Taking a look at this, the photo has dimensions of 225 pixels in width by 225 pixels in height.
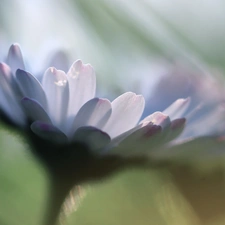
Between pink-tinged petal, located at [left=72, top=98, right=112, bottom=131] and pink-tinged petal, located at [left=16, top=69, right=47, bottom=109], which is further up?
pink-tinged petal, located at [left=16, top=69, right=47, bottom=109]

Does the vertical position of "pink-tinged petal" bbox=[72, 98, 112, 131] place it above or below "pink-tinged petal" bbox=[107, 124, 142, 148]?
above

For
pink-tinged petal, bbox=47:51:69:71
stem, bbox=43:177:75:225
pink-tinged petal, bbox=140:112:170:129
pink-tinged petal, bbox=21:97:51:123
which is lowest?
stem, bbox=43:177:75:225

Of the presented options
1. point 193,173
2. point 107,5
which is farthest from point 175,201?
point 107,5

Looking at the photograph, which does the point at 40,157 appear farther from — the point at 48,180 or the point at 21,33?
the point at 21,33

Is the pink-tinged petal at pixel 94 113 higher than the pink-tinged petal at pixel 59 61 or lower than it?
lower

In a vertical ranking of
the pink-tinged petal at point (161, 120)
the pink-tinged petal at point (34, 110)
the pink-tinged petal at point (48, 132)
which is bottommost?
the pink-tinged petal at point (48, 132)
